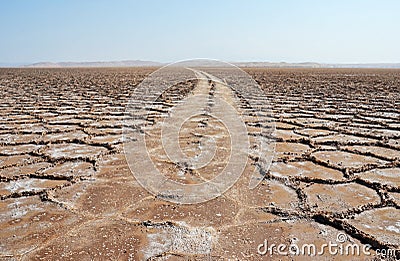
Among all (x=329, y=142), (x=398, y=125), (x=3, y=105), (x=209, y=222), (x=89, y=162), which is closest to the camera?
(x=209, y=222)

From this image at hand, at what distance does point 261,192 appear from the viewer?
213cm

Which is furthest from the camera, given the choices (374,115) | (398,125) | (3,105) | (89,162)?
(3,105)

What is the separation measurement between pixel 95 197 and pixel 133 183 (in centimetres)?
28

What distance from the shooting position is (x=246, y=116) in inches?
195

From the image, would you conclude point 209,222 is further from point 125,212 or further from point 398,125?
point 398,125

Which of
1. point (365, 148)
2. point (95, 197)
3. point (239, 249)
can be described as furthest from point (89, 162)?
point (365, 148)

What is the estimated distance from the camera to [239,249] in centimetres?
152

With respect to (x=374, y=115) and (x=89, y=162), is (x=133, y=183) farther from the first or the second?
(x=374, y=115)

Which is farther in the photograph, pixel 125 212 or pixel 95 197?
pixel 95 197

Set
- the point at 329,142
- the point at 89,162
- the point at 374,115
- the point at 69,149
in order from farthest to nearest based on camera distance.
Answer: the point at 374,115 → the point at 329,142 → the point at 69,149 → the point at 89,162

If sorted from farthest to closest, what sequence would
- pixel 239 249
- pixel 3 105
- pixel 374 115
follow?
pixel 3 105
pixel 374 115
pixel 239 249

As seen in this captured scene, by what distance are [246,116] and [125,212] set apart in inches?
130

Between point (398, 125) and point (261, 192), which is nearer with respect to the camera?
point (261, 192)

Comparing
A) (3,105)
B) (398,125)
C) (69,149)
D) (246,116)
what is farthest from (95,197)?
(3,105)
